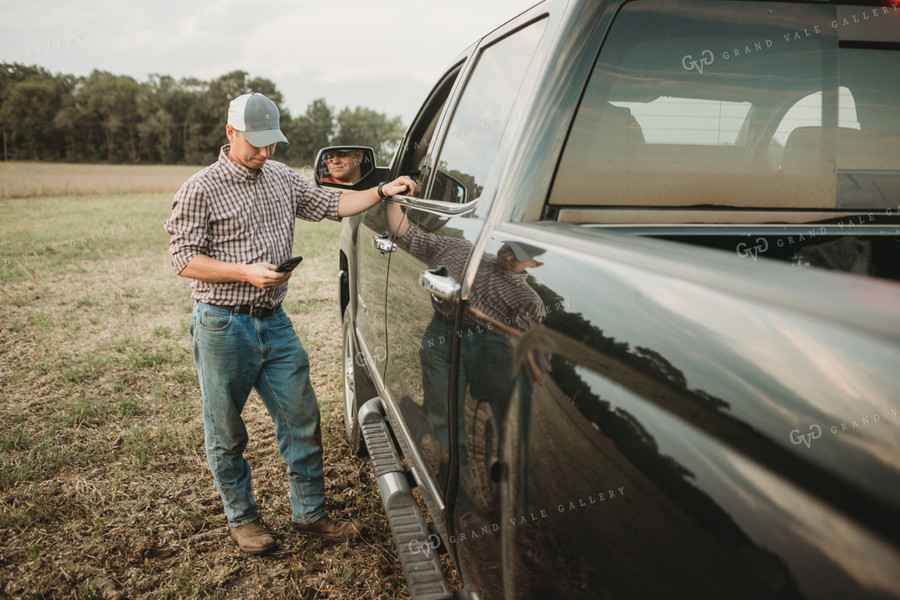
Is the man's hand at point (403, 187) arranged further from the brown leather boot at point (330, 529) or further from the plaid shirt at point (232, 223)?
the brown leather boot at point (330, 529)

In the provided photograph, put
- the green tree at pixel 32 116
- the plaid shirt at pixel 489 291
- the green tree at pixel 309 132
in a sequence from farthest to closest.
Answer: the green tree at pixel 309 132, the green tree at pixel 32 116, the plaid shirt at pixel 489 291

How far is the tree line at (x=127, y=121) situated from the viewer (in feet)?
245

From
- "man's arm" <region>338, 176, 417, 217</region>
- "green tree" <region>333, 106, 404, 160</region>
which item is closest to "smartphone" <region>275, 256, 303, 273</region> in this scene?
"man's arm" <region>338, 176, 417, 217</region>

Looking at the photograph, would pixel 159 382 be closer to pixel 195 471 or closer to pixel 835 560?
pixel 195 471

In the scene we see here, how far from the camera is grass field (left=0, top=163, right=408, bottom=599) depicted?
10.2 ft

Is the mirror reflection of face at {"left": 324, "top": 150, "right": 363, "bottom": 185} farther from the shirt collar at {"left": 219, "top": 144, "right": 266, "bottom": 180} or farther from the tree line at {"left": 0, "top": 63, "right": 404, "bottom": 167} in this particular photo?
the tree line at {"left": 0, "top": 63, "right": 404, "bottom": 167}

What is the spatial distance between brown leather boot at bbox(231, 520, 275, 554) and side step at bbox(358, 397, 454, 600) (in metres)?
0.98

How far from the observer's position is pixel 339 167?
3.51m

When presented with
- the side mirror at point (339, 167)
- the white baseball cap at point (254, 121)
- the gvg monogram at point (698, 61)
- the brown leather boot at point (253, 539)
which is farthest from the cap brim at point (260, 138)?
the brown leather boot at point (253, 539)

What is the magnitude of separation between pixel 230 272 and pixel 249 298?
20cm

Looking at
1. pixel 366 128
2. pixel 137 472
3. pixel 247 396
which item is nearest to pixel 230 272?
pixel 247 396

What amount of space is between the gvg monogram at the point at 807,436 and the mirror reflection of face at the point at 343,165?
121 inches

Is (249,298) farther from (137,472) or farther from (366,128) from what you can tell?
(366,128)

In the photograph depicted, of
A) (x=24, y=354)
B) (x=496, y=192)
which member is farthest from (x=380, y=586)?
(x=24, y=354)
